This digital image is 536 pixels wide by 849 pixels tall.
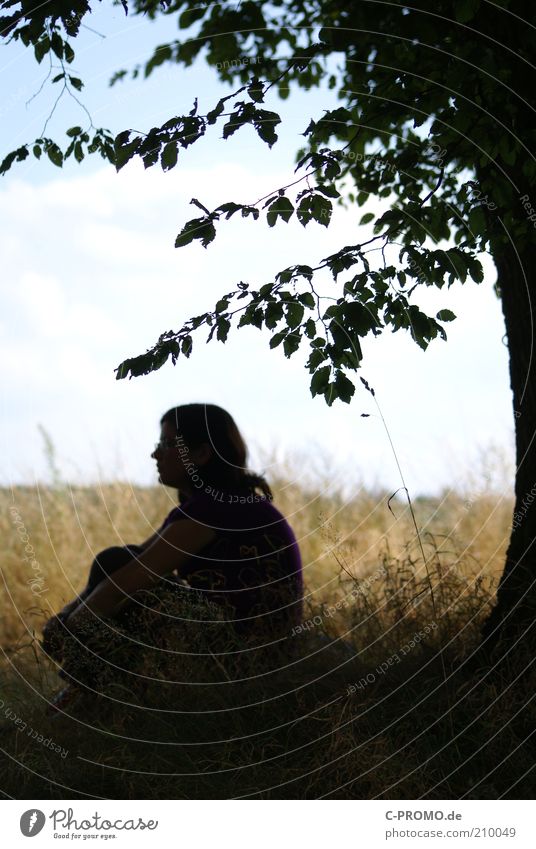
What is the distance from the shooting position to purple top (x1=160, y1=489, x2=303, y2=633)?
3.59 metres

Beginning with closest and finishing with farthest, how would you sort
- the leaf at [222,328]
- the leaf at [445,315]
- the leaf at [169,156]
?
the leaf at [169,156] < the leaf at [222,328] < the leaf at [445,315]

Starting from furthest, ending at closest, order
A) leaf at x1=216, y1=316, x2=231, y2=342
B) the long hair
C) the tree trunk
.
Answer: the long hair
the tree trunk
leaf at x1=216, y1=316, x2=231, y2=342

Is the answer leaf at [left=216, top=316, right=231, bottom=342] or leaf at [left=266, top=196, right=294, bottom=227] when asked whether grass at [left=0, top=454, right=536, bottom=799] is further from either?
leaf at [left=266, top=196, right=294, bottom=227]

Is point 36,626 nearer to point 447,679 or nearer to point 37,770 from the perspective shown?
point 37,770

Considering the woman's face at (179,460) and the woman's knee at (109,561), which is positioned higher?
the woman's face at (179,460)

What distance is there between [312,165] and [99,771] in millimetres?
2119

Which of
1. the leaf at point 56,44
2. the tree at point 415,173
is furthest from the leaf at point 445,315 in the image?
the leaf at point 56,44

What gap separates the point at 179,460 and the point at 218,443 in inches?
7.1

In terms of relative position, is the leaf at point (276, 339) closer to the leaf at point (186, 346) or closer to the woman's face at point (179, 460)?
the leaf at point (186, 346)

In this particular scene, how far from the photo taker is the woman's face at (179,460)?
3.88 m

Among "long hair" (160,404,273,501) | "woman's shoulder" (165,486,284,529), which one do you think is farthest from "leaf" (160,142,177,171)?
"woman's shoulder" (165,486,284,529)

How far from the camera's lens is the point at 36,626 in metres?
5.85

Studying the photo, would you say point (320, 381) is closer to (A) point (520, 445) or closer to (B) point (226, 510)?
(B) point (226, 510)
